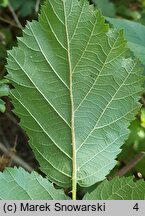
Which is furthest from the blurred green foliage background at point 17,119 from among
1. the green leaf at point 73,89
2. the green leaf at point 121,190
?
the green leaf at point 121,190

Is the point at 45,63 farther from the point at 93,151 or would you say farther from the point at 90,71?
the point at 93,151

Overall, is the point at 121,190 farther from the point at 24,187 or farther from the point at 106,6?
the point at 106,6

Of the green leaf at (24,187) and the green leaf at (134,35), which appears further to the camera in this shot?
the green leaf at (134,35)

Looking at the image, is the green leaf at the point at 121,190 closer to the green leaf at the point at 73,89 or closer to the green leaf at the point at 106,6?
the green leaf at the point at 73,89

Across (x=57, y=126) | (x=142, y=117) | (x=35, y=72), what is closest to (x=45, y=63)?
(x=35, y=72)

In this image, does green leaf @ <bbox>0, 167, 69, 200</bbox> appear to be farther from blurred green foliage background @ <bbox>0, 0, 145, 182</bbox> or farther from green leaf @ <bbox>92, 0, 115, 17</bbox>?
green leaf @ <bbox>92, 0, 115, 17</bbox>

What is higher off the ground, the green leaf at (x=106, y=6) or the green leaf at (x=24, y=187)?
the green leaf at (x=106, y=6)

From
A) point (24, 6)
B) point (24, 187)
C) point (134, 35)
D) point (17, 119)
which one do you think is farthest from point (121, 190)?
point (24, 6)

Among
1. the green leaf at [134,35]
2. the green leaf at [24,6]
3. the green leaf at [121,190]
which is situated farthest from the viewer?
the green leaf at [24,6]
